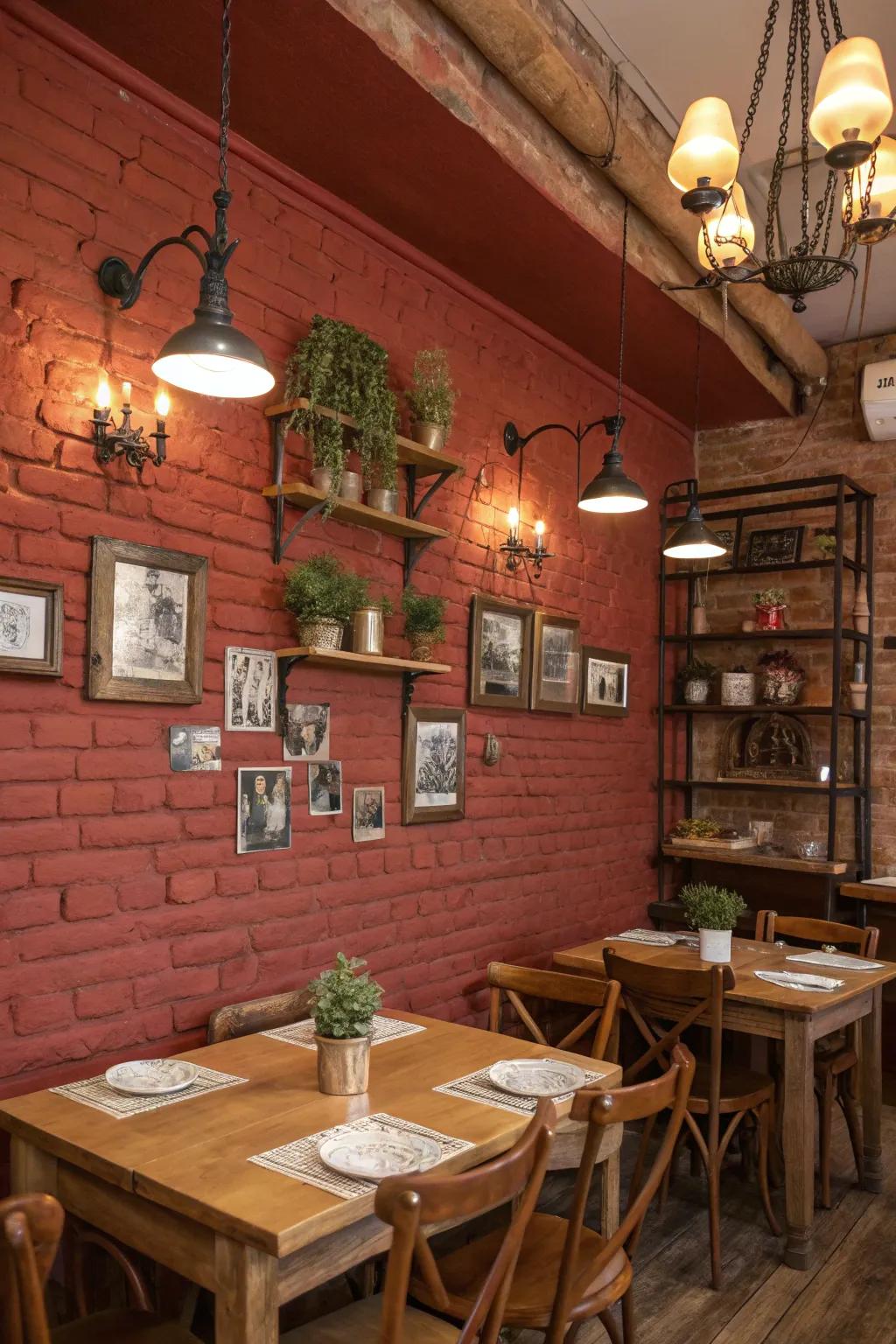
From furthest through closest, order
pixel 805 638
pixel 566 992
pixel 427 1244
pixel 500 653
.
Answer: pixel 805 638 → pixel 500 653 → pixel 566 992 → pixel 427 1244

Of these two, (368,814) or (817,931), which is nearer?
(368,814)

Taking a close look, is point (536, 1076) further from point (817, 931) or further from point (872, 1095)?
point (817, 931)

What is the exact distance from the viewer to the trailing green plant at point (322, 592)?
2.96 m

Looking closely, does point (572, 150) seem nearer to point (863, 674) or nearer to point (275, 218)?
point (275, 218)

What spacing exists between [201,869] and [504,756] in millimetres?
1627

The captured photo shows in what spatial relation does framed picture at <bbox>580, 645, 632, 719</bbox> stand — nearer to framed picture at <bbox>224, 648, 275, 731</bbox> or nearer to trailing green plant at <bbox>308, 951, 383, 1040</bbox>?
framed picture at <bbox>224, 648, 275, 731</bbox>

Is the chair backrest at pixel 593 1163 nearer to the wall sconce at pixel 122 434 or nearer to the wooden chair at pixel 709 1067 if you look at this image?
the wooden chair at pixel 709 1067

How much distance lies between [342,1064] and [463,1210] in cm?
70

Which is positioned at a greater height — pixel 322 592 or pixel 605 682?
pixel 322 592

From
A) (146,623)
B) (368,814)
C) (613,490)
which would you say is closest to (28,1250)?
(146,623)

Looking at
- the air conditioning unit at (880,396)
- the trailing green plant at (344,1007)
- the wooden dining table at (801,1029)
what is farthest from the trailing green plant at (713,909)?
the air conditioning unit at (880,396)

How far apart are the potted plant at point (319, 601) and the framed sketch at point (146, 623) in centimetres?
29

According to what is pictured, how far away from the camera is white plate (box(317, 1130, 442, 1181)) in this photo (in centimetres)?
179

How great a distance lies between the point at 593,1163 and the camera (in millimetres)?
1904
